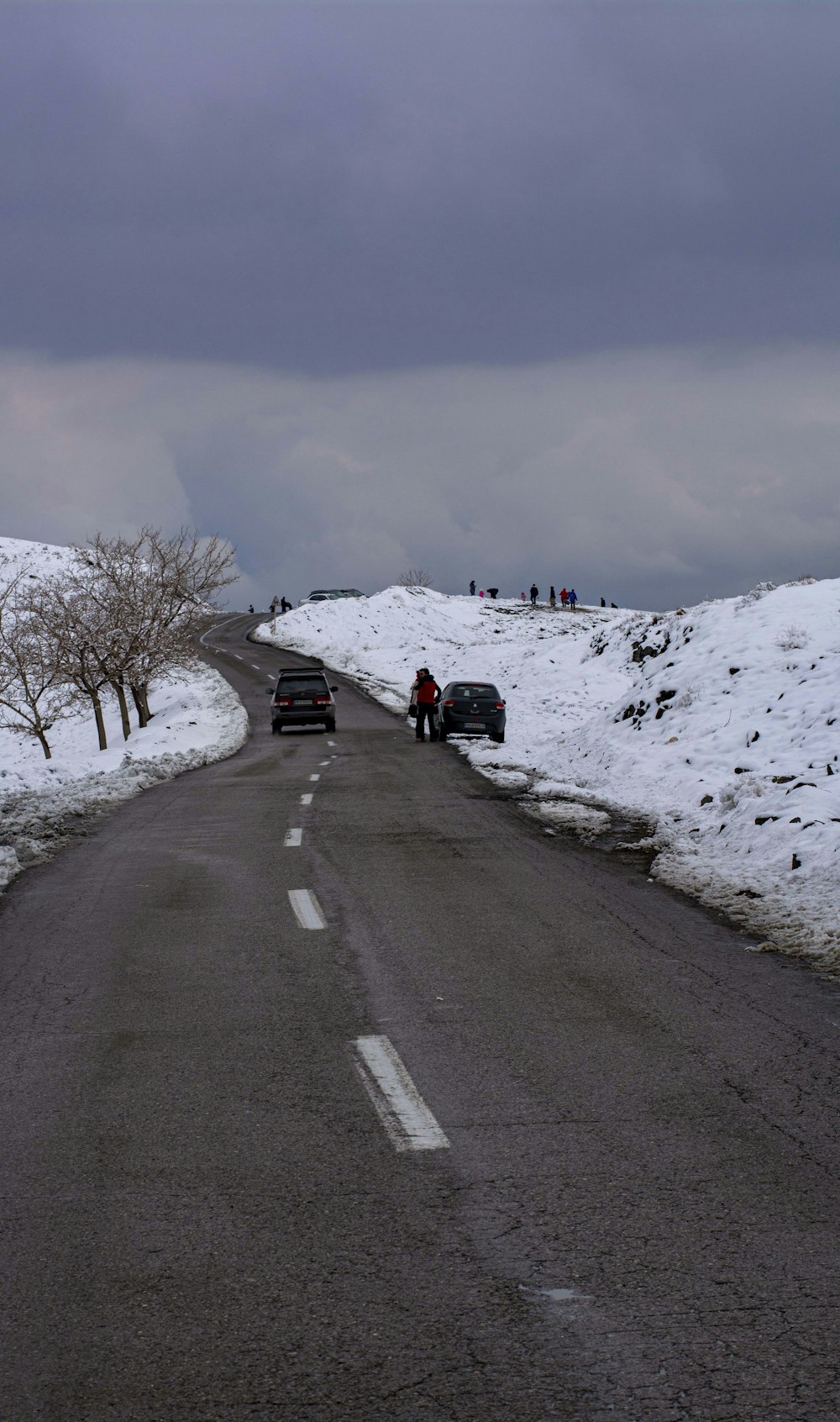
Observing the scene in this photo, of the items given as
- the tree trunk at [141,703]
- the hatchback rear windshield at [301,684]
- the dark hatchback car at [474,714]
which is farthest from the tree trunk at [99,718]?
the dark hatchback car at [474,714]

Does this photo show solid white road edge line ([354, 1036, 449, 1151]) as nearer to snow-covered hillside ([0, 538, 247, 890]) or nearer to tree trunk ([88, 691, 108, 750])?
snow-covered hillside ([0, 538, 247, 890])

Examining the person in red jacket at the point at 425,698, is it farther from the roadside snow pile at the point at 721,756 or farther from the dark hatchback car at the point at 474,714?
the roadside snow pile at the point at 721,756

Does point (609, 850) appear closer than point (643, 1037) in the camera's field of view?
No

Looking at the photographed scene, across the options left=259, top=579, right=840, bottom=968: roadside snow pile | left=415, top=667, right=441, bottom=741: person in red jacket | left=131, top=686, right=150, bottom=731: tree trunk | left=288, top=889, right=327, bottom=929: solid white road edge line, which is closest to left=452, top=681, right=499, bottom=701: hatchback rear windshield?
left=415, top=667, right=441, bottom=741: person in red jacket

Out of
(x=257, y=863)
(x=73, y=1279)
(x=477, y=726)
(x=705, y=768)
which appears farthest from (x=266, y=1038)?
(x=477, y=726)

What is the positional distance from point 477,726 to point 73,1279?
25.8m

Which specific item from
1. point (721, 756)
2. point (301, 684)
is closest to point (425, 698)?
point (301, 684)

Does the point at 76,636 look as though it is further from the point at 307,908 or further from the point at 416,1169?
the point at 416,1169

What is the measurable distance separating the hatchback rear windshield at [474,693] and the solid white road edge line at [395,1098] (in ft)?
76.3

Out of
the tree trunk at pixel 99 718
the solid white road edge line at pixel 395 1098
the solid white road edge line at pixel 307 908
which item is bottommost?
Result: the solid white road edge line at pixel 307 908

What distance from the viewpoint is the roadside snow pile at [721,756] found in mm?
11094

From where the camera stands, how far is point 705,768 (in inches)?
714

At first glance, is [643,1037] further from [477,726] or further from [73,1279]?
[477,726]

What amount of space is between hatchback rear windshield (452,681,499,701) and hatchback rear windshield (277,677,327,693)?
19.8 feet
